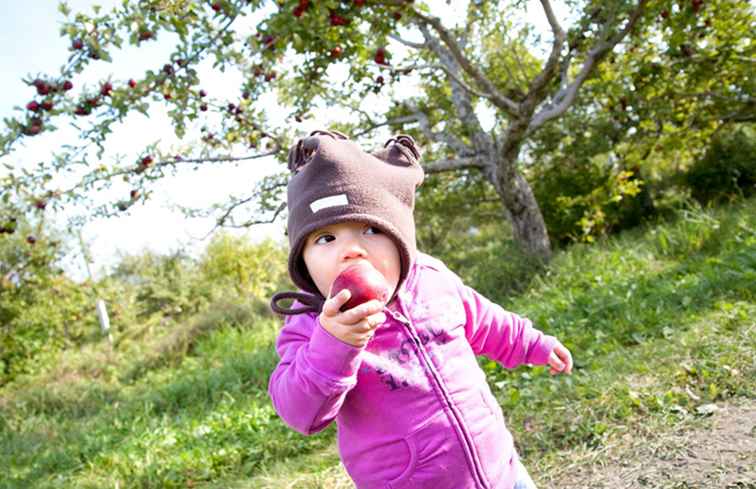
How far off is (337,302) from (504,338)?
32.0 inches

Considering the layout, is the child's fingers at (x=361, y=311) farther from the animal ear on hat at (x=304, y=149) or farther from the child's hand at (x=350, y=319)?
the animal ear on hat at (x=304, y=149)

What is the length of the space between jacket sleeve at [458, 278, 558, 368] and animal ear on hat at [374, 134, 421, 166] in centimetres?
45

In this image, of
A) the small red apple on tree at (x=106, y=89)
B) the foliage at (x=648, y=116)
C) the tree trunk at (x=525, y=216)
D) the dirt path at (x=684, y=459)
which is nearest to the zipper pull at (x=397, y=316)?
the dirt path at (x=684, y=459)

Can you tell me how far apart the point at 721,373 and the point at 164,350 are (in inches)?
303

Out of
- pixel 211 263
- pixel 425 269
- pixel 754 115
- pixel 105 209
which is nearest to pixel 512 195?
pixel 754 115

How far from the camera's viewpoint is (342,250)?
121cm

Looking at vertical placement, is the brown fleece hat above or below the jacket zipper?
above

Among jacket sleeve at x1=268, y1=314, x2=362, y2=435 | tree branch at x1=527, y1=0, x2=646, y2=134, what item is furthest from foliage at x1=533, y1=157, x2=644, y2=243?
jacket sleeve at x1=268, y1=314, x2=362, y2=435

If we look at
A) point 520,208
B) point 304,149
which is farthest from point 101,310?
point 304,149

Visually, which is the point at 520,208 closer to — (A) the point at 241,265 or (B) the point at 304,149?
(B) the point at 304,149

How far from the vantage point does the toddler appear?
3.82ft

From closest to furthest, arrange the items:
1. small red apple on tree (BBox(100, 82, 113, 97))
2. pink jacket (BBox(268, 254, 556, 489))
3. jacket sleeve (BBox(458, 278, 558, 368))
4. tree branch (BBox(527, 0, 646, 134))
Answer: pink jacket (BBox(268, 254, 556, 489)) → jacket sleeve (BBox(458, 278, 558, 368)) → small red apple on tree (BBox(100, 82, 113, 97)) → tree branch (BBox(527, 0, 646, 134))

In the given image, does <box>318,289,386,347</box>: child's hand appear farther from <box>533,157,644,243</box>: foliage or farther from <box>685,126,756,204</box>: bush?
<box>685,126,756,204</box>: bush

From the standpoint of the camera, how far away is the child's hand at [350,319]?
1.04 m
